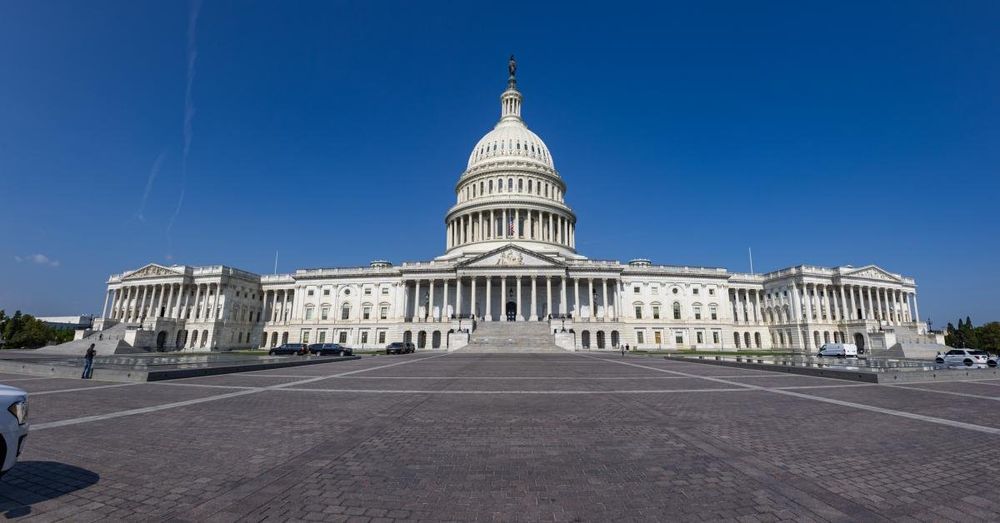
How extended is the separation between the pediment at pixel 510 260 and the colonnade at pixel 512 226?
12481mm

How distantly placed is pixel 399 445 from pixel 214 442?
348cm

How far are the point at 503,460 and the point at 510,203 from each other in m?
83.1

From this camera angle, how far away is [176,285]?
84.9 metres

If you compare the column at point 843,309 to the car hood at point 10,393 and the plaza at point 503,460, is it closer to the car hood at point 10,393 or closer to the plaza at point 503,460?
the plaza at point 503,460

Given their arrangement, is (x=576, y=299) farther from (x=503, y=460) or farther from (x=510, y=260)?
(x=503, y=460)

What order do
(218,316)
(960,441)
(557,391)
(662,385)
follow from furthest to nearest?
(218,316), (662,385), (557,391), (960,441)

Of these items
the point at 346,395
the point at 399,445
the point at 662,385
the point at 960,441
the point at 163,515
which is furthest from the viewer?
the point at 662,385

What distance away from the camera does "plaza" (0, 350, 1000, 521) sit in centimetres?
508

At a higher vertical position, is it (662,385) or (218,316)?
(218,316)

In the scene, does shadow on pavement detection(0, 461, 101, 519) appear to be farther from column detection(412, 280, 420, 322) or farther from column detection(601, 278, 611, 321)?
column detection(601, 278, 611, 321)

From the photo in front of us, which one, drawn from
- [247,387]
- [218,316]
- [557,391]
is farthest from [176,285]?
[557,391]

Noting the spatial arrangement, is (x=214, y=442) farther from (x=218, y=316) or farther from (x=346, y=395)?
(x=218, y=316)

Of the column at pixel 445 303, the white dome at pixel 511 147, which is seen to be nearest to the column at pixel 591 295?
the column at pixel 445 303

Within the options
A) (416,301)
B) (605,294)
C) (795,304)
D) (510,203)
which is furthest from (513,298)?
(795,304)
